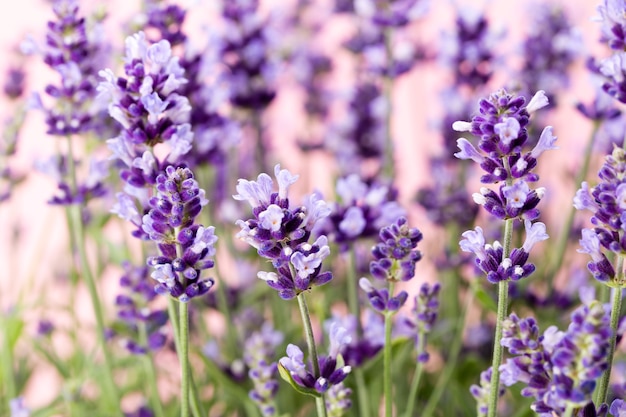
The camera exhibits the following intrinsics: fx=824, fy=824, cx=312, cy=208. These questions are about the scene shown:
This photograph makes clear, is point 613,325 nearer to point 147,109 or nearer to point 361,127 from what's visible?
point 147,109

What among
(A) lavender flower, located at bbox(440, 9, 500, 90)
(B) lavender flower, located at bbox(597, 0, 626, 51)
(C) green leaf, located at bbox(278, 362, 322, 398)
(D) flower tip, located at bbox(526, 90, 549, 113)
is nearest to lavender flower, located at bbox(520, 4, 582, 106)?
(A) lavender flower, located at bbox(440, 9, 500, 90)

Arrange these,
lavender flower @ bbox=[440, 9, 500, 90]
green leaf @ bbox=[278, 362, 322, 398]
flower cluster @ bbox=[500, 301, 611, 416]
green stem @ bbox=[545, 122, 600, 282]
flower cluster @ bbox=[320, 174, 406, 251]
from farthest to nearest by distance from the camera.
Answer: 1. lavender flower @ bbox=[440, 9, 500, 90]
2. green stem @ bbox=[545, 122, 600, 282]
3. flower cluster @ bbox=[320, 174, 406, 251]
4. green leaf @ bbox=[278, 362, 322, 398]
5. flower cluster @ bbox=[500, 301, 611, 416]

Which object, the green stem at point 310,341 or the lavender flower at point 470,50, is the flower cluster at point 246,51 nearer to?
the lavender flower at point 470,50

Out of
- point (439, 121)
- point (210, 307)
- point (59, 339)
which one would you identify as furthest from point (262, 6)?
point (59, 339)

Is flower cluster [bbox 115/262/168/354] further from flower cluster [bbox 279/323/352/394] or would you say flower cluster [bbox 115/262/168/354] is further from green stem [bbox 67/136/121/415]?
flower cluster [bbox 279/323/352/394]

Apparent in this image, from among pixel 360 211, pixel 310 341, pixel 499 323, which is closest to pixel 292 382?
pixel 310 341

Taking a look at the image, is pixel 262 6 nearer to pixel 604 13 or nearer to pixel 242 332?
pixel 242 332

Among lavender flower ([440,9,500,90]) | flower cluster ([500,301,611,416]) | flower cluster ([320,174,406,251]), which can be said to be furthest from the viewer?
lavender flower ([440,9,500,90])
